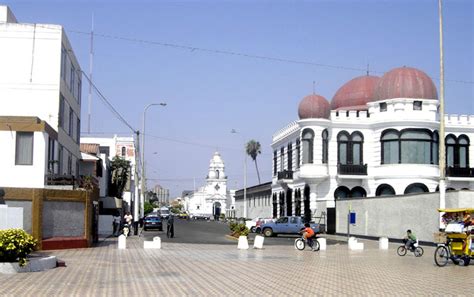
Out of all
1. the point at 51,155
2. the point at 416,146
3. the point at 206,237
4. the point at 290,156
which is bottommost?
the point at 206,237

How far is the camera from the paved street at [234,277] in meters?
14.8

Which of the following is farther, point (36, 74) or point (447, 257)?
point (36, 74)

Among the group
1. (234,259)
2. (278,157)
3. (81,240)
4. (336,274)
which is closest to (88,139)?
(278,157)

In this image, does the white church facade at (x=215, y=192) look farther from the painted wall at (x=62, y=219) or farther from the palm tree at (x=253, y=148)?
the painted wall at (x=62, y=219)

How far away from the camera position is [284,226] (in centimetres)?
4850

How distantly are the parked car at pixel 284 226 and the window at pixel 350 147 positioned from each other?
1233 cm

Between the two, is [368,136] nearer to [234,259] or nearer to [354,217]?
[354,217]

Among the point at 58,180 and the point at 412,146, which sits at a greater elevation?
the point at 412,146

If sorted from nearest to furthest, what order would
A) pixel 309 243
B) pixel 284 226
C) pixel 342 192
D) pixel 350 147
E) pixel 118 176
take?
1. pixel 309 243
2. pixel 284 226
3. pixel 342 192
4. pixel 350 147
5. pixel 118 176

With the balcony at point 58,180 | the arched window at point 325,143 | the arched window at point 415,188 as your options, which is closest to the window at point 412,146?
the arched window at point 415,188

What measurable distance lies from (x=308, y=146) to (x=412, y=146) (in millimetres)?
8869

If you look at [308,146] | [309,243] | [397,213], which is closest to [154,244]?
[309,243]

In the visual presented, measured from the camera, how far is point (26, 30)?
127 feet

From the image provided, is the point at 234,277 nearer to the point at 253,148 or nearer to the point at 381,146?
the point at 381,146
